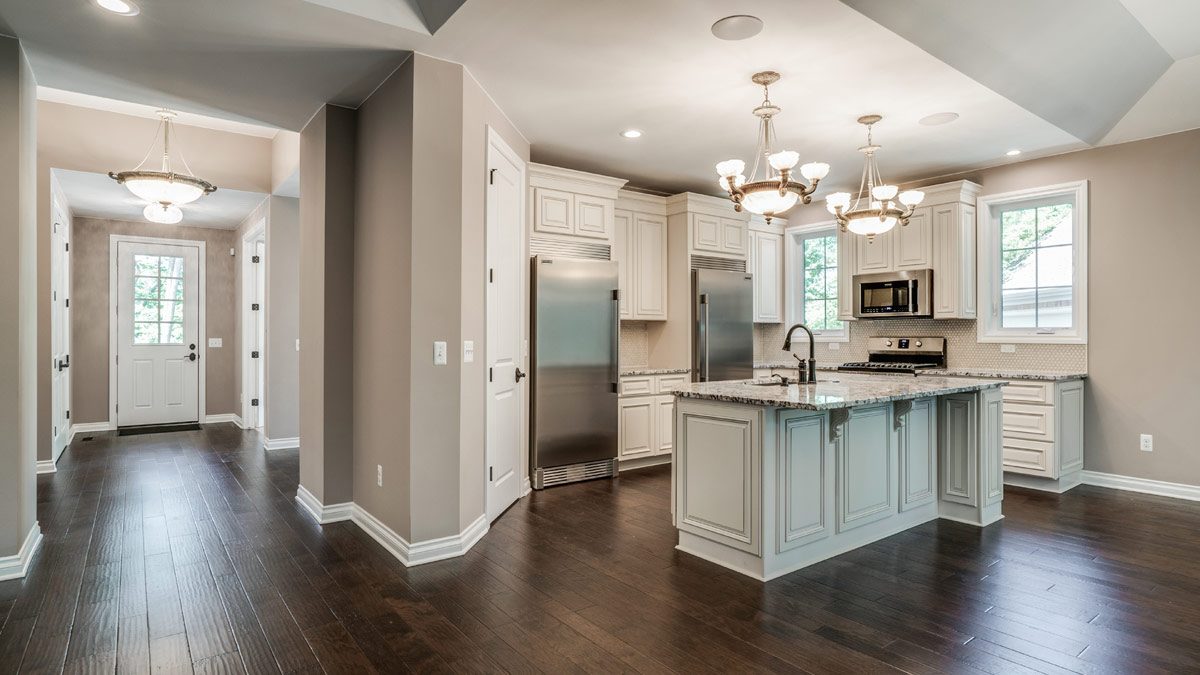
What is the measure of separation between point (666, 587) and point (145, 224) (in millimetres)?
7911

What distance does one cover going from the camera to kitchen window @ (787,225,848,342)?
680 centimetres

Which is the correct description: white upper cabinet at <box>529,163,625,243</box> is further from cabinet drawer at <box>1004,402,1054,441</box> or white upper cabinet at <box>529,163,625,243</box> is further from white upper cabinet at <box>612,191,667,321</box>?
cabinet drawer at <box>1004,402,1054,441</box>

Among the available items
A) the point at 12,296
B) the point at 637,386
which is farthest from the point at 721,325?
the point at 12,296

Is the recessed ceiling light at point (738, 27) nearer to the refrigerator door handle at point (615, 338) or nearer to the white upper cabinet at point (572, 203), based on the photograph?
the white upper cabinet at point (572, 203)

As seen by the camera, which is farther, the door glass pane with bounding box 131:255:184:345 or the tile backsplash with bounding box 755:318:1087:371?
the door glass pane with bounding box 131:255:184:345

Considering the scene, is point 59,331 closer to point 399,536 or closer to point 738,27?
point 399,536

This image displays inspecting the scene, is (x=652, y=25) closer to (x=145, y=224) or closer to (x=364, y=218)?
(x=364, y=218)

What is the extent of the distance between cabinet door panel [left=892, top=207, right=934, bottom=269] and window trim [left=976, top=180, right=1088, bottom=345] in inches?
15.9

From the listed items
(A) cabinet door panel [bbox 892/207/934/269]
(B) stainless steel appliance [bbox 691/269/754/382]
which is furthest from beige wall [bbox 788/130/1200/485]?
(B) stainless steel appliance [bbox 691/269/754/382]

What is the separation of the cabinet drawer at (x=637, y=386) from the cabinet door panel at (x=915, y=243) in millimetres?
2573

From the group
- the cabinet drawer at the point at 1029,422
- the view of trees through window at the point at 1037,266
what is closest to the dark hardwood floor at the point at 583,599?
the cabinet drawer at the point at 1029,422

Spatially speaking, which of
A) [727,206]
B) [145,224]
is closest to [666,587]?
[727,206]

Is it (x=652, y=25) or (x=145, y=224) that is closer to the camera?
(x=652, y=25)

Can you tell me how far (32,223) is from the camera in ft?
11.0
